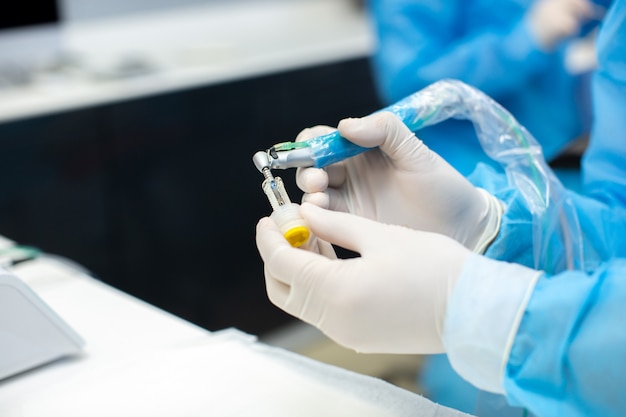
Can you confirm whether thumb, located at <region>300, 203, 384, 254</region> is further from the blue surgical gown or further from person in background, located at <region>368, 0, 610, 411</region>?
person in background, located at <region>368, 0, 610, 411</region>

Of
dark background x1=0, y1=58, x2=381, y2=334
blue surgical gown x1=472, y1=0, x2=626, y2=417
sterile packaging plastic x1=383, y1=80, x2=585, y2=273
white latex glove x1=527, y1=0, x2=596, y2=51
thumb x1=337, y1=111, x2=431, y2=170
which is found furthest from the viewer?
dark background x1=0, y1=58, x2=381, y2=334

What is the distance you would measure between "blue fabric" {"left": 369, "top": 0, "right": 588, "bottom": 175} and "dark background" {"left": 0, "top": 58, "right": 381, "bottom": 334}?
0.29 metres

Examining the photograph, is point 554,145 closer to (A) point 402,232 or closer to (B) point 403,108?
(B) point 403,108

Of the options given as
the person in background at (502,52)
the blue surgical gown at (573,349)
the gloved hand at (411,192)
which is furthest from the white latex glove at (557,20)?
the blue surgical gown at (573,349)

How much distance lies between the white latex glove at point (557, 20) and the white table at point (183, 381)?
841mm

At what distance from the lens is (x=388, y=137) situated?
673 mm

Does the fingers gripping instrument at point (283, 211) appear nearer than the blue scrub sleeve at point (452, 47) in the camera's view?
Yes

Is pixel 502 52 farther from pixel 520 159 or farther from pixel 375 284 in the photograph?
pixel 375 284

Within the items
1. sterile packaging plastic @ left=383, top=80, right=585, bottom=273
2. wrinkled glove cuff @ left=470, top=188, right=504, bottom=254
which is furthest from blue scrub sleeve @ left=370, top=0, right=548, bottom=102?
wrinkled glove cuff @ left=470, top=188, right=504, bottom=254

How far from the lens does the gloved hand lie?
27.6 inches

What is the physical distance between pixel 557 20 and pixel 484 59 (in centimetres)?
14

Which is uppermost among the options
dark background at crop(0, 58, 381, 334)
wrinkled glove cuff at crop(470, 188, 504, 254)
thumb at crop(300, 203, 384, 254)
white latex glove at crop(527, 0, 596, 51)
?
white latex glove at crop(527, 0, 596, 51)

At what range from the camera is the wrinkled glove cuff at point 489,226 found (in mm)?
746

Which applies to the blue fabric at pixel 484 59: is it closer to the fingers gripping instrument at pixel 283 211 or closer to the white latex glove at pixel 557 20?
the white latex glove at pixel 557 20
